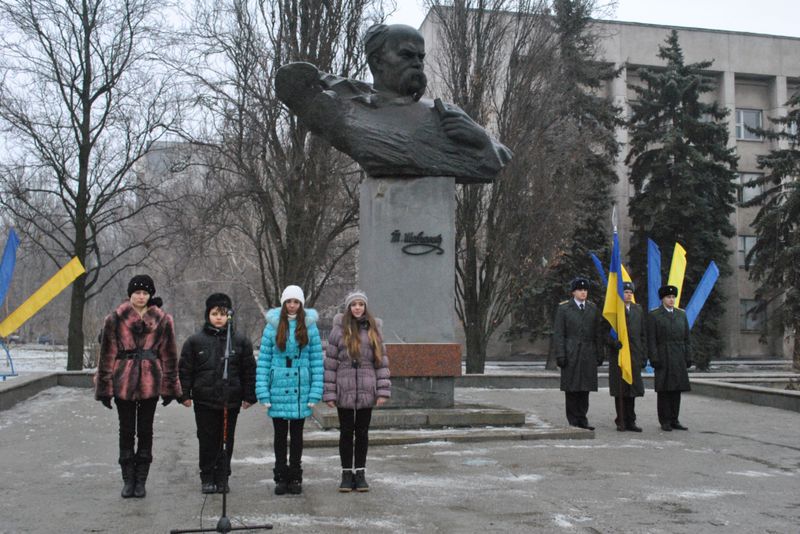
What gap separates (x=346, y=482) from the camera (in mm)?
5875

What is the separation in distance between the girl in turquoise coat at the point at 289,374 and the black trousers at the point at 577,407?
14.2ft

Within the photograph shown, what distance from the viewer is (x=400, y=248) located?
938cm

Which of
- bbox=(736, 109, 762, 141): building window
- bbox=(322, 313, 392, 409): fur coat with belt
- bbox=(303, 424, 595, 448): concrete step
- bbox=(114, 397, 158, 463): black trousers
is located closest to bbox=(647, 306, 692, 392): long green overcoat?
bbox=(303, 424, 595, 448): concrete step

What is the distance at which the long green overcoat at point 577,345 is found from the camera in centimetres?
915

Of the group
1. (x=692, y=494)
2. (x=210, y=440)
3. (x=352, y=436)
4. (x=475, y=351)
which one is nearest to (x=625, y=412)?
(x=692, y=494)

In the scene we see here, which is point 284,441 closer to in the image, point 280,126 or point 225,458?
point 225,458

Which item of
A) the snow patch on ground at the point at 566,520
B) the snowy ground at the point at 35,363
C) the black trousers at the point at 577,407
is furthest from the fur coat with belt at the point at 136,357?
the snowy ground at the point at 35,363

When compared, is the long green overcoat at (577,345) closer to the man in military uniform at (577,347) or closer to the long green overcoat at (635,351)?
the man in military uniform at (577,347)

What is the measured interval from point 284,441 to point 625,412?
5.12 m

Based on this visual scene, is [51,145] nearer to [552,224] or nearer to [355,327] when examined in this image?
[552,224]

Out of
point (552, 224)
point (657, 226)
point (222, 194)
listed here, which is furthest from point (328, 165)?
point (657, 226)

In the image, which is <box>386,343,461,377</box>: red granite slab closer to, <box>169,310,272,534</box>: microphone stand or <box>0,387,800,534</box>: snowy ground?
<box>0,387,800,534</box>: snowy ground

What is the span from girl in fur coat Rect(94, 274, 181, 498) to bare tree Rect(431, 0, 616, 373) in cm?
1452

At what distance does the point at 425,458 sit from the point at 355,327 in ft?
5.96
